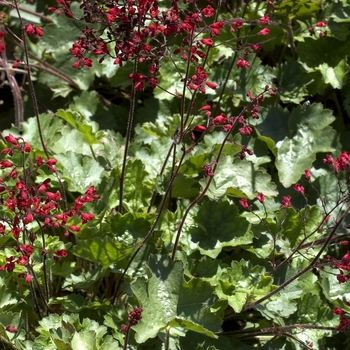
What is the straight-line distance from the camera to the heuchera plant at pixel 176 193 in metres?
2.15

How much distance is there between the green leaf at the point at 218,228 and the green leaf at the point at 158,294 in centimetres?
33

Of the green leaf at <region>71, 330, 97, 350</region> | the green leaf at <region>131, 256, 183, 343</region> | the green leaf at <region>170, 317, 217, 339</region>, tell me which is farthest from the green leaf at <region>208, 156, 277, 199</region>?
the green leaf at <region>71, 330, 97, 350</region>

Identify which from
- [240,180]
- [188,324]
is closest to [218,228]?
[240,180]

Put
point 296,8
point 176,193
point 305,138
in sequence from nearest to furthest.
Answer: point 176,193 < point 305,138 < point 296,8

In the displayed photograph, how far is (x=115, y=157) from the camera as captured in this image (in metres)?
2.94

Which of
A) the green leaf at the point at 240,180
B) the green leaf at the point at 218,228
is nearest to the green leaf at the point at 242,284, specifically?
the green leaf at the point at 218,228

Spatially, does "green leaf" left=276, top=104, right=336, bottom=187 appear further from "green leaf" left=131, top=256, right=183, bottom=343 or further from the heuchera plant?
"green leaf" left=131, top=256, right=183, bottom=343

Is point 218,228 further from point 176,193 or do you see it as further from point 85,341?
point 85,341

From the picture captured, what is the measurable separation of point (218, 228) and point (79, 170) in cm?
64

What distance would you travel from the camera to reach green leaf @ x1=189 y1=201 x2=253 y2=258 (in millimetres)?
2615

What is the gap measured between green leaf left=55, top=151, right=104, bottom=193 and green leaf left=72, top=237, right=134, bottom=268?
0.46m

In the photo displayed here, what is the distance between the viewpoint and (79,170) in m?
2.83

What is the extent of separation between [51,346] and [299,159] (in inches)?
57.6

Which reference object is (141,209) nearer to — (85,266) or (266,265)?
(85,266)
